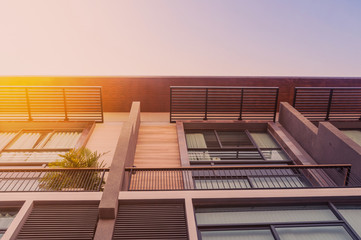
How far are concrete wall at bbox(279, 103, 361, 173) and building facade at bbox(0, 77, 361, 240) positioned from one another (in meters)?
0.03

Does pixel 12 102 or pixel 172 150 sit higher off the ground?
pixel 12 102

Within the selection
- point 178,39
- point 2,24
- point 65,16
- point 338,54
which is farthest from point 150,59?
point 338,54

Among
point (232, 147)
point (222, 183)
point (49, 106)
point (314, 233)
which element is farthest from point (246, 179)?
point (49, 106)

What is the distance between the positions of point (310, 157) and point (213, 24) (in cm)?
5130

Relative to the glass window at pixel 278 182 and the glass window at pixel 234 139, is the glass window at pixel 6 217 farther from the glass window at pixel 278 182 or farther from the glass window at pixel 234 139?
the glass window at pixel 234 139

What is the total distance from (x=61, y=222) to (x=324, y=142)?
5616mm

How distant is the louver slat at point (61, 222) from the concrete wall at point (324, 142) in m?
4.89

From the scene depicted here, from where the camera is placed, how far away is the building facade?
167 inches

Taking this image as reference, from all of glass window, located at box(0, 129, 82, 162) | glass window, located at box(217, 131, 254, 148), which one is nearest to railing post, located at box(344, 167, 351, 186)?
glass window, located at box(217, 131, 254, 148)

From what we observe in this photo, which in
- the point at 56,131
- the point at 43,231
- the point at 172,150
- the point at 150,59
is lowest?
the point at 43,231

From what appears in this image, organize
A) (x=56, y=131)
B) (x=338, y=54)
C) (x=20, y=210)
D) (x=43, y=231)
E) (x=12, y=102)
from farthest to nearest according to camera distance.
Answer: (x=338, y=54) → (x=12, y=102) → (x=56, y=131) → (x=20, y=210) → (x=43, y=231)

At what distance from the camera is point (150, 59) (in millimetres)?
53688

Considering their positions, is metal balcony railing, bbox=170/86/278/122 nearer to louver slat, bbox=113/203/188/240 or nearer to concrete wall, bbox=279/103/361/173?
concrete wall, bbox=279/103/361/173

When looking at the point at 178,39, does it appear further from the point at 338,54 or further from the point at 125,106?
the point at 125,106
